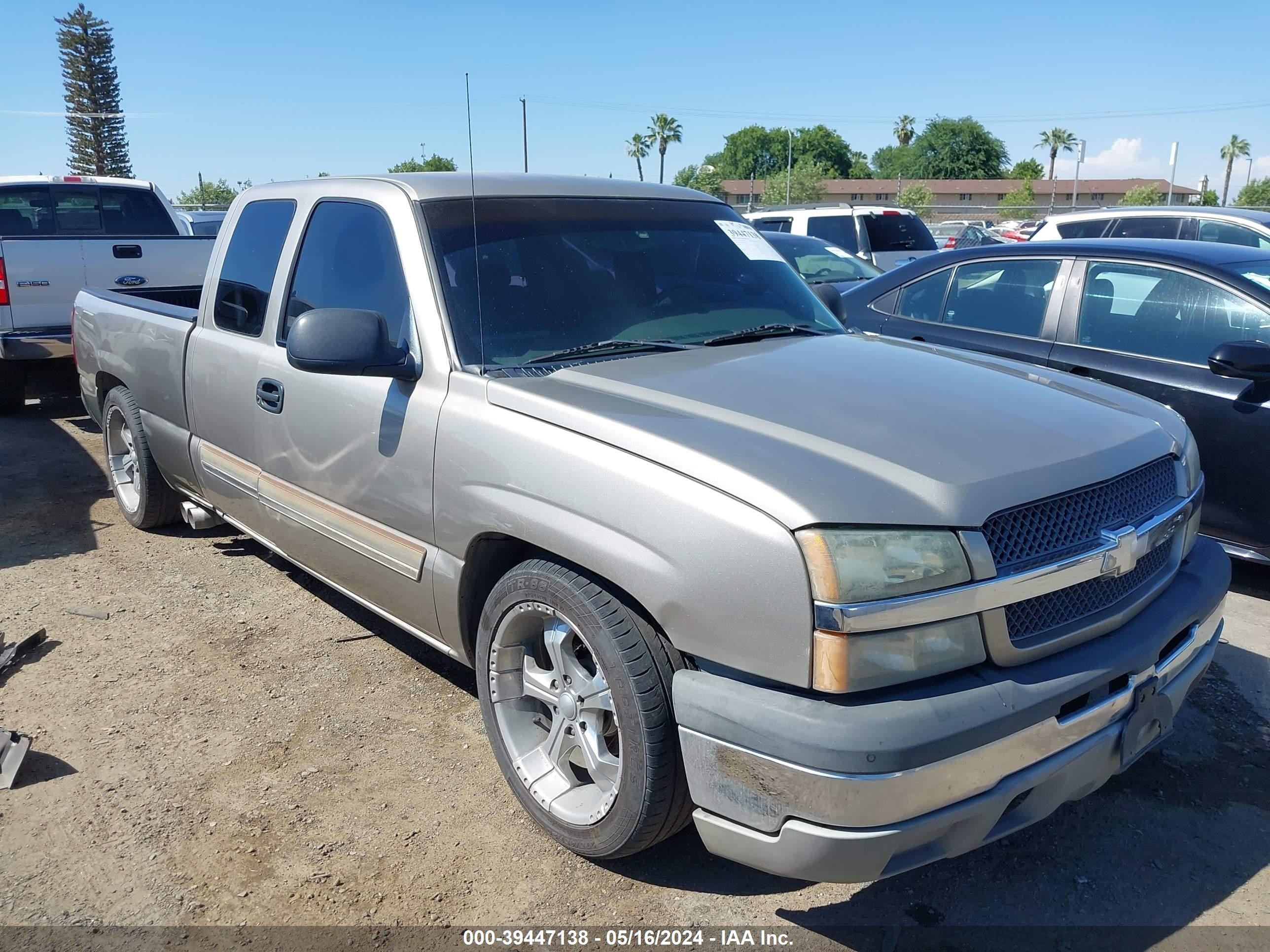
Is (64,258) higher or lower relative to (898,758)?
higher

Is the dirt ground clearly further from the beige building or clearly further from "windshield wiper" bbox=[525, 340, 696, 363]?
the beige building

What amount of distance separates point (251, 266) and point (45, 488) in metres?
3.51

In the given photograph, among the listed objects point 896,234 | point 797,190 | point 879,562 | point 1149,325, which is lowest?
point 879,562

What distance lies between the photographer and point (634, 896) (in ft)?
8.80

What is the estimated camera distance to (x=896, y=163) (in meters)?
112

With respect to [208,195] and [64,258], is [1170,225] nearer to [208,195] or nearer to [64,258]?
[64,258]

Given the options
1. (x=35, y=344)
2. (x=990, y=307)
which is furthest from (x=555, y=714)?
(x=35, y=344)

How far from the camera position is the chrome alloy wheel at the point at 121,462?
5609 millimetres

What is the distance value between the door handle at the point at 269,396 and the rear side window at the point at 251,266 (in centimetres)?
27

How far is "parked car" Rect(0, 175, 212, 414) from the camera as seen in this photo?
754 centimetres

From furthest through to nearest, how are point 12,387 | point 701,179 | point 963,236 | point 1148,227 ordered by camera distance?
1. point 701,179
2. point 963,236
3. point 1148,227
4. point 12,387

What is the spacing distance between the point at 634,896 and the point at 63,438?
7301 mm

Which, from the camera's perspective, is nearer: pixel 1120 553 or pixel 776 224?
pixel 1120 553

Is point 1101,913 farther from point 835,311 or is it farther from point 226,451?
point 226,451
